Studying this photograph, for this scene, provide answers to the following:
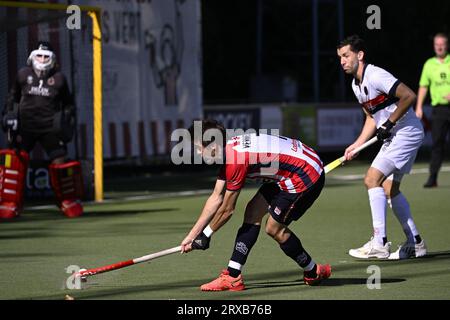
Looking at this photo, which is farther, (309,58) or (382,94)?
(309,58)

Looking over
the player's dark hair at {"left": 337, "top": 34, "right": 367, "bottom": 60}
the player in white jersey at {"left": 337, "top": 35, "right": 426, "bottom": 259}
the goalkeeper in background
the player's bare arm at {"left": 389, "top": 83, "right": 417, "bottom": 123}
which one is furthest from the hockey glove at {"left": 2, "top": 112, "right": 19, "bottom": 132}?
the player's bare arm at {"left": 389, "top": 83, "right": 417, "bottom": 123}

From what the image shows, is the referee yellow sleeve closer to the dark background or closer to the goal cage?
the goal cage

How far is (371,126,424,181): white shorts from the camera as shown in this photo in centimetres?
1073

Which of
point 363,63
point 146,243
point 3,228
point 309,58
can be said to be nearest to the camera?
point 363,63

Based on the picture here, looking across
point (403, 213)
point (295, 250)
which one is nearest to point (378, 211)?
point (403, 213)

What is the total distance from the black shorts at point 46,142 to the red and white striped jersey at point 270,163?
5771 mm

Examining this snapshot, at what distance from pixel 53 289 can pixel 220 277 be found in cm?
123

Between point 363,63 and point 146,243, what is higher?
point 363,63

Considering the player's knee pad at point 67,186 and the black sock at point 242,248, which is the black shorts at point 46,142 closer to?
the player's knee pad at point 67,186

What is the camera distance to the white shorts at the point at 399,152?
10.7 m

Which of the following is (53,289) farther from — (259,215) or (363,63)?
(363,63)

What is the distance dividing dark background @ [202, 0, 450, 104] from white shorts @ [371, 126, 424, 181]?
78.9 ft
